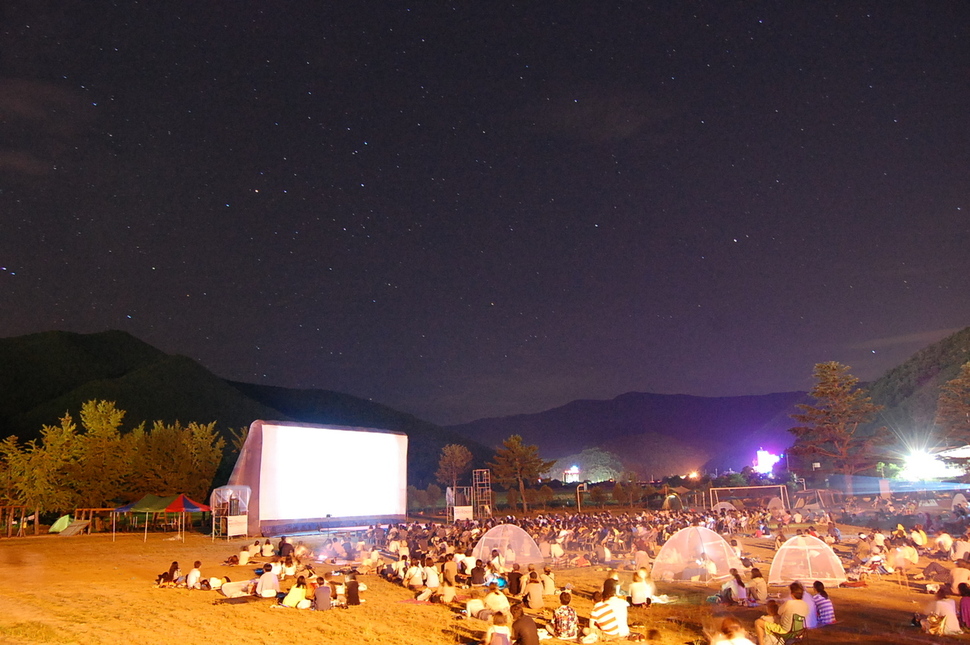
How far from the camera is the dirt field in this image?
10.0 metres

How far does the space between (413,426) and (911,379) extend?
263 ft

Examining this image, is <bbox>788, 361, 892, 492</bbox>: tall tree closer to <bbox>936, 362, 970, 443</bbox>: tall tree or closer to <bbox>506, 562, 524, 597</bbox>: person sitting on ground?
<bbox>936, 362, 970, 443</bbox>: tall tree

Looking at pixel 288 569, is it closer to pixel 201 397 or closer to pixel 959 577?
pixel 959 577

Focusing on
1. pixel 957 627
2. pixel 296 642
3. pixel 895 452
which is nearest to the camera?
pixel 957 627

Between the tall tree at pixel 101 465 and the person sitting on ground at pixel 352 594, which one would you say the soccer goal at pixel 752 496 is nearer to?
the person sitting on ground at pixel 352 594

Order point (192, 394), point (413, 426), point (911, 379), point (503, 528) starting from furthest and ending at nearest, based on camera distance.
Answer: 1. point (413, 426)
2. point (192, 394)
3. point (911, 379)
4. point (503, 528)

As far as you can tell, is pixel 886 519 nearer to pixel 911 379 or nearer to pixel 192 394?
pixel 911 379

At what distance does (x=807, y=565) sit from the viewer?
14055 mm

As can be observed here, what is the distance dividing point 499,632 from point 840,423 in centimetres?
4165

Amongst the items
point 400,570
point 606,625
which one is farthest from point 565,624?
point 400,570

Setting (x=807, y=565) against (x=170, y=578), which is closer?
(x=807, y=565)

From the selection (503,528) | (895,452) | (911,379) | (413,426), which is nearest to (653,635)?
(503,528)

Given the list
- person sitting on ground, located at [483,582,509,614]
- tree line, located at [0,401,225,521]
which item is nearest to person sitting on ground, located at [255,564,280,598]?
person sitting on ground, located at [483,582,509,614]

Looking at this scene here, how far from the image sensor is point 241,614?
1202 centimetres
